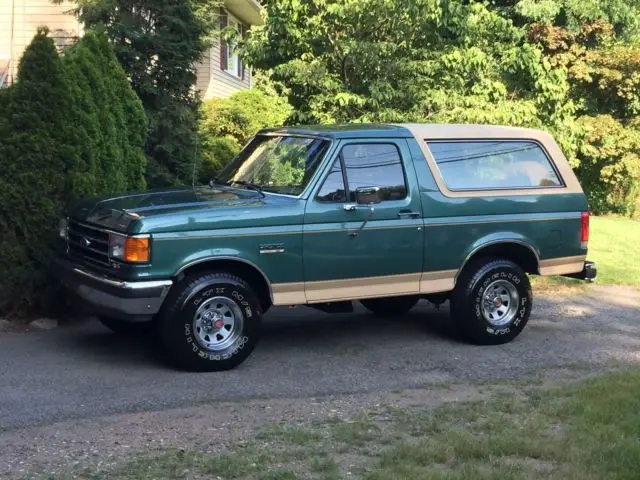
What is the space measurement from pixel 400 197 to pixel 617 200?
1778 centimetres

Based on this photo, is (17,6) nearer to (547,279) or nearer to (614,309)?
(547,279)

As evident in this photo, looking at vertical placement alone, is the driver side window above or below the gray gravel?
above

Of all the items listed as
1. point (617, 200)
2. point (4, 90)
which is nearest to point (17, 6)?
point (4, 90)

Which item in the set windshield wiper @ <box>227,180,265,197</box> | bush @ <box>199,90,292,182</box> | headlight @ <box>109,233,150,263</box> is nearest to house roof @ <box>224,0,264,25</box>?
bush @ <box>199,90,292,182</box>

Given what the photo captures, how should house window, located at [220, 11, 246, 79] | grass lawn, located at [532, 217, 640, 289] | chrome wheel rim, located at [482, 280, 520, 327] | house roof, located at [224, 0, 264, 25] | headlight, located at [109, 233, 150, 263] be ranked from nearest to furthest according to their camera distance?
headlight, located at [109, 233, 150, 263], chrome wheel rim, located at [482, 280, 520, 327], grass lawn, located at [532, 217, 640, 289], house roof, located at [224, 0, 264, 25], house window, located at [220, 11, 246, 79]

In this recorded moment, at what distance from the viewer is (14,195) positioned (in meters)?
7.09

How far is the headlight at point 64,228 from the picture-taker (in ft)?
22.3

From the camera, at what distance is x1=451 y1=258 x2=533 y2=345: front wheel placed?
7266 mm

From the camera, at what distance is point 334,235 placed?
648 centimetres

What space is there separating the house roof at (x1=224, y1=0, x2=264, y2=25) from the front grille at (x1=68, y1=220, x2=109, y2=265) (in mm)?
12749

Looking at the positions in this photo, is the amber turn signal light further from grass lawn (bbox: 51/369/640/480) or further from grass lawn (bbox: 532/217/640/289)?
grass lawn (bbox: 532/217/640/289)

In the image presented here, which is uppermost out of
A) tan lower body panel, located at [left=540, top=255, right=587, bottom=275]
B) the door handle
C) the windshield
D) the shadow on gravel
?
the windshield

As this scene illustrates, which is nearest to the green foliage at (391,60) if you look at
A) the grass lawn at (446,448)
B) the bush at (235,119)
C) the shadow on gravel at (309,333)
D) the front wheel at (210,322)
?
the bush at (235,119)

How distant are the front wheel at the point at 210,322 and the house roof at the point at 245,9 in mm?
13381
